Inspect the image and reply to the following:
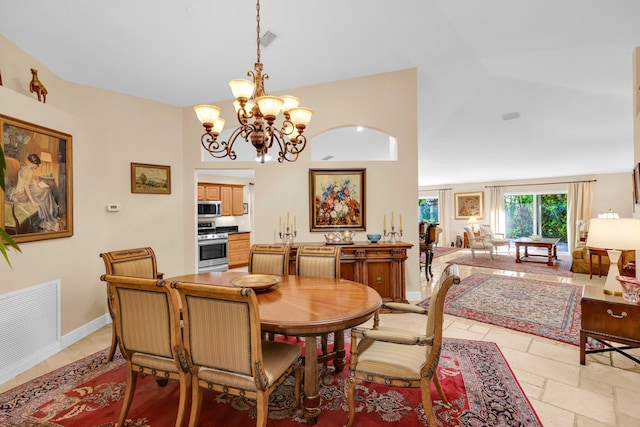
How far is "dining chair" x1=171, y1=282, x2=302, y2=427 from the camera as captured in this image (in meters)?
1.54

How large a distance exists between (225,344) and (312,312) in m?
0.51

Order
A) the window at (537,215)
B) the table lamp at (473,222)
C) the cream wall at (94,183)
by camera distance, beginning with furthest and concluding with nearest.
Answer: the table lamp at (473,222) → the window at (537,215) → the cream wall at (94,183)

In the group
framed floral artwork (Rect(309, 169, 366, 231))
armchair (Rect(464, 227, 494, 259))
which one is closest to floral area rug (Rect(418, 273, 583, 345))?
framed floral artwork (Rect(309, 169, 366, 231))

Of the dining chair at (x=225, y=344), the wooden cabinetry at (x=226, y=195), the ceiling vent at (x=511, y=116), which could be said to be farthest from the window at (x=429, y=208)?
the dining chair at (x=225, y=344)

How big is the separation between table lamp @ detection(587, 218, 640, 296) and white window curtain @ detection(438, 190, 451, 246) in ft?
30.2

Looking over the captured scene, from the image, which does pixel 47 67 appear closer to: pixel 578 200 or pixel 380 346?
pixel 380 346

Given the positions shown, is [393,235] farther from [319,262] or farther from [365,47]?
[365,47]

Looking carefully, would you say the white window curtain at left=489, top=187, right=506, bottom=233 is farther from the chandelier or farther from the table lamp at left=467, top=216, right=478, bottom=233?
the chandelier

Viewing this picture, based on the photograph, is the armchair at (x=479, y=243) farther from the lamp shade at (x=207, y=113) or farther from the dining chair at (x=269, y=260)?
the lamp shade at (x=207, y=113)

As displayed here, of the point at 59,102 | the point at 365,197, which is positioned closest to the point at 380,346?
the point at 365,197

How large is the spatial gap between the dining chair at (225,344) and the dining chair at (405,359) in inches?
18.2

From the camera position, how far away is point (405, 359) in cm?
180

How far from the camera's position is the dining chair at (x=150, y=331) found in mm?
1715

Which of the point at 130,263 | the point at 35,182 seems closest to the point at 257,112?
the point at 130,263
